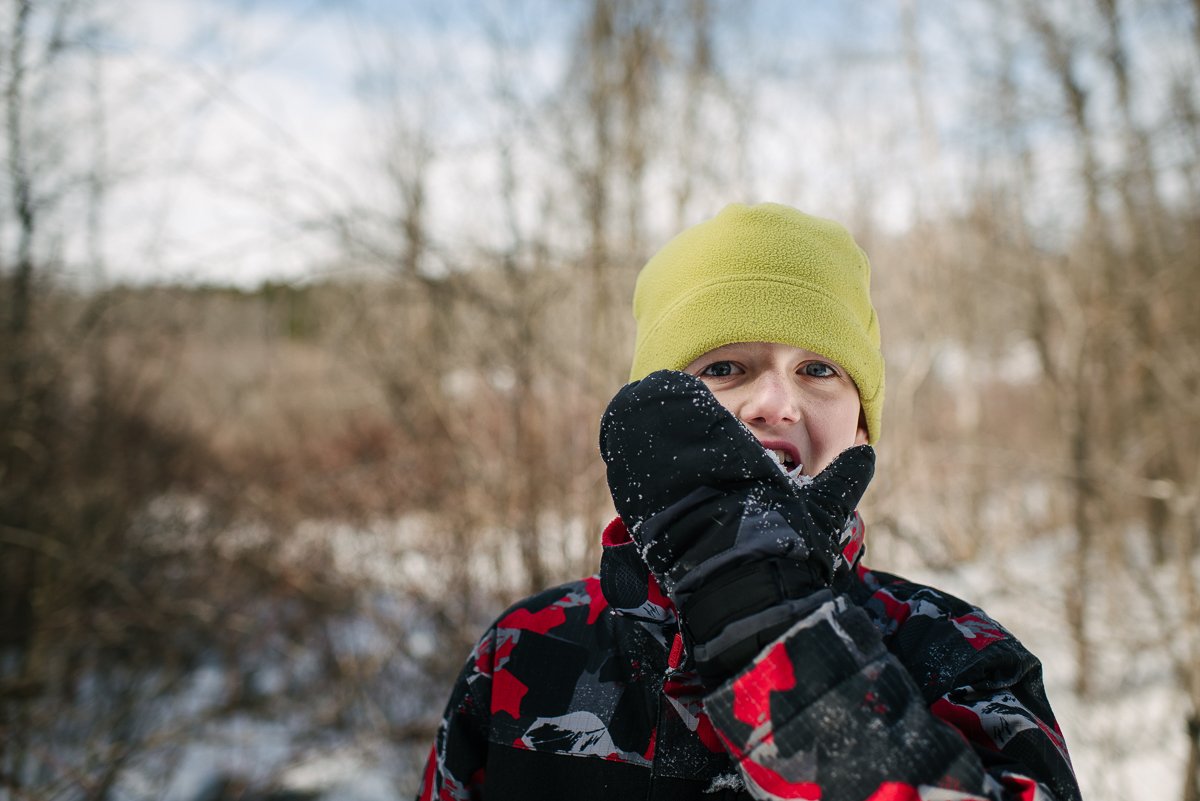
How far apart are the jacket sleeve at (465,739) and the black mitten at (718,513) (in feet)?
1.42

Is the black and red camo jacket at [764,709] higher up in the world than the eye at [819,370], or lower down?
lower down

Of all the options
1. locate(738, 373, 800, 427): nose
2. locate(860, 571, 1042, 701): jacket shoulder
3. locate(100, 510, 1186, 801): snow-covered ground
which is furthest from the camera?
locate(100, 510, 1186, 801): snow-covered ground

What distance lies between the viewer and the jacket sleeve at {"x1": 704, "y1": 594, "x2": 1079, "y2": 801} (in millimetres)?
701

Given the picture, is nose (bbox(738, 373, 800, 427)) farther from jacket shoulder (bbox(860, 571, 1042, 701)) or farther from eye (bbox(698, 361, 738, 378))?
jacket shoulder (bbox(860, 571, 1042, 701))

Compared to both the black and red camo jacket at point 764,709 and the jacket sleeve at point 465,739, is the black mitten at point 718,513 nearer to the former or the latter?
the black and red camo jacket at point 764,709

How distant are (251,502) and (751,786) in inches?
302

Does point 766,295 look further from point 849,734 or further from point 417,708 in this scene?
point 417,708

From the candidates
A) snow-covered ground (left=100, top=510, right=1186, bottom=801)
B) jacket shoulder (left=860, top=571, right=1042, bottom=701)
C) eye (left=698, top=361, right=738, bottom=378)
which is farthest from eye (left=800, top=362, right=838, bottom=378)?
snow-covered ground (left=100, top=510, right=1186, bottom=801)

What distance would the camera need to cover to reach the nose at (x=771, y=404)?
3.31 ft

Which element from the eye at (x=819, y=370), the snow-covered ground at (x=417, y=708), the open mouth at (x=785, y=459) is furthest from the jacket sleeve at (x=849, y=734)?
the snow-covered ground at (x=417, y=708)

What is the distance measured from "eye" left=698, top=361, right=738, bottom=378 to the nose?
7 cm

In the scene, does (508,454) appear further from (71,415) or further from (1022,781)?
(71,415)

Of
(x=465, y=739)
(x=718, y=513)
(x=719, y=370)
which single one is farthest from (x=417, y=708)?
(x=718, y=513)

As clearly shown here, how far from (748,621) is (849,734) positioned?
0.45 ft
